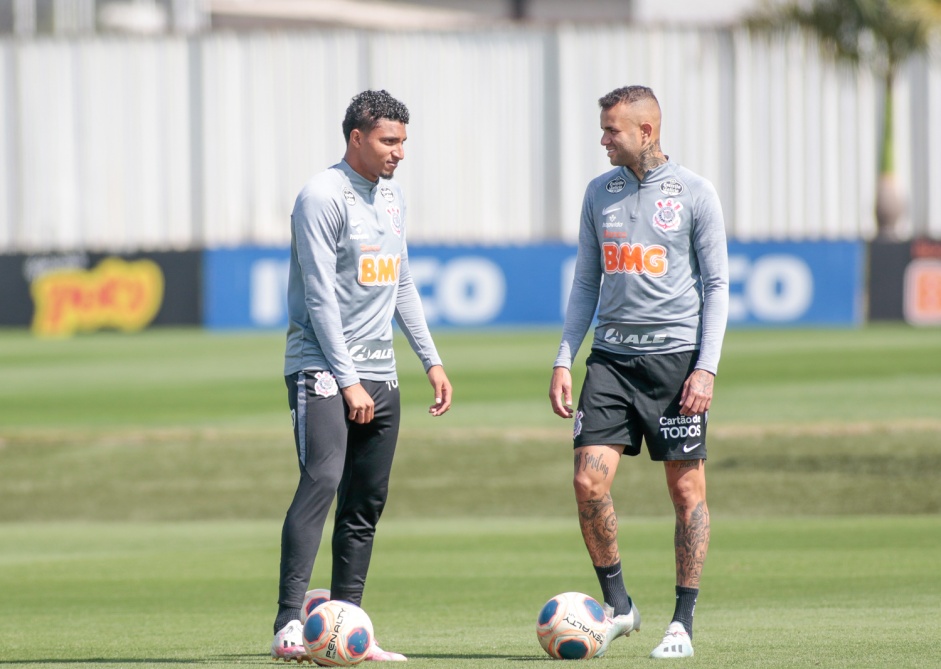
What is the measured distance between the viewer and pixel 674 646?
19.6ft

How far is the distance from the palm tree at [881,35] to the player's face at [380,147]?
29.2 meters

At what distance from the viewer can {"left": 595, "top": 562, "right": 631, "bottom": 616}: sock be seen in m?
6.41

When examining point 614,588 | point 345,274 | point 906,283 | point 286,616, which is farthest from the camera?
point 906,283

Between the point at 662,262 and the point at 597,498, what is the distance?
3.21ft

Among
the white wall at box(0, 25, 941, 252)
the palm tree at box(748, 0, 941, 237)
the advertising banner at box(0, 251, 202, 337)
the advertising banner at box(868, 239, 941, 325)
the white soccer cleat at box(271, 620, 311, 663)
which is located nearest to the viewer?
the white soccer cleat at box(271, 620, 311, 663)

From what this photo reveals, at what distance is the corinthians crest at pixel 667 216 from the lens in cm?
623

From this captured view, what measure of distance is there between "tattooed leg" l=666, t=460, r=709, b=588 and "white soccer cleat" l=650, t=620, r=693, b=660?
32 cm

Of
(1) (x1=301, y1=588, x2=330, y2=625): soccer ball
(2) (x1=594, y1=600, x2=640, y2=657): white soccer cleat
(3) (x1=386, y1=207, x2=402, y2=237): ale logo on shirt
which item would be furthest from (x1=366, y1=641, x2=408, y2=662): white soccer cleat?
(3) (x1=386, y1=207, x2=402, y2=237): ale logo on shirt

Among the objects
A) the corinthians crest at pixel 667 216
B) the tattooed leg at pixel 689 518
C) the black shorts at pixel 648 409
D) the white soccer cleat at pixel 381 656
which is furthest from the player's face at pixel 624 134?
the white soccer cleat at pixel 381 656

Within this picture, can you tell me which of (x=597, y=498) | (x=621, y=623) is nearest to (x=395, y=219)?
(x=597, y=498)

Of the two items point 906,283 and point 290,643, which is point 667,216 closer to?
point 290,643

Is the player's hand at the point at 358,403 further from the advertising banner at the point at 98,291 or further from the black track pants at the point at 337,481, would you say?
the advertising banner at the point at 98,291

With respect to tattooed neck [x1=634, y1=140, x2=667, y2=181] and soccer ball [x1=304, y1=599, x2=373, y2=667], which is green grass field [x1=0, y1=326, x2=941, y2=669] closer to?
soccer ball [x1=304, y1=599, x2=373, y2=667]

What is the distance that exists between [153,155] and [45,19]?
6571 mm
